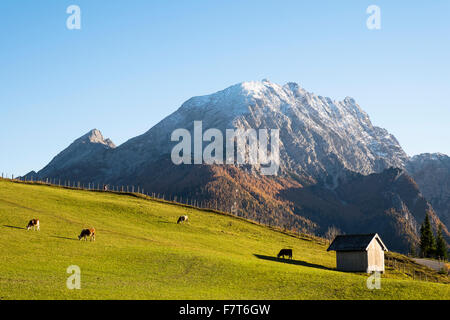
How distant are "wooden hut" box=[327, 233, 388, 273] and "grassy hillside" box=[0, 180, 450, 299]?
11.8 ft

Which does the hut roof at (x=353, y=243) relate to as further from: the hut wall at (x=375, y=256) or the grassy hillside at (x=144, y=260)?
the grassy hillside at (x=144, y=260)

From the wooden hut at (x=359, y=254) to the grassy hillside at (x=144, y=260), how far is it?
11.8 feet

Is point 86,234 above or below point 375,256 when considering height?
above

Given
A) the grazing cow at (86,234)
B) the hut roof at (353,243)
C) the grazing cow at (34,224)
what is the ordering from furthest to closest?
the hut roof at (353,243) < the grazing cow at (34,224) < the grazing cow at (86,234)

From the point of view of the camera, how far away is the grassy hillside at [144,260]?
46294mm

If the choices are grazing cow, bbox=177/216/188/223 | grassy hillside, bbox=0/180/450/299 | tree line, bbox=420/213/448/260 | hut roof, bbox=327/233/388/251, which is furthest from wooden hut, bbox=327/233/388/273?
tree line, bbox=420/213/448/260

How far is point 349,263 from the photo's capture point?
82938mm

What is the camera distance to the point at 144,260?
200 ft

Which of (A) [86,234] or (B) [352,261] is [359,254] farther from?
(A) [86,234]

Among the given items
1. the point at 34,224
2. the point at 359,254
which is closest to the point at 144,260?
the point at 34,224

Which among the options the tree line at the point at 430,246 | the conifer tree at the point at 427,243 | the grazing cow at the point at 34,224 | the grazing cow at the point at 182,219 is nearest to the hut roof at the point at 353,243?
the grazing cow at the point at 182,219

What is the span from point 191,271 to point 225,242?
1251 inches

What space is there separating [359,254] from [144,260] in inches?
1580
